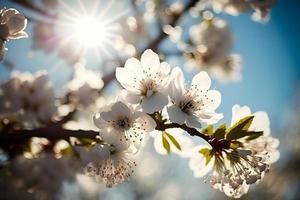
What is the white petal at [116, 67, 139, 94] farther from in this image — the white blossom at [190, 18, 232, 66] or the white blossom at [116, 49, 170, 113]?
the white blossom at [190, 18, 232, 66]

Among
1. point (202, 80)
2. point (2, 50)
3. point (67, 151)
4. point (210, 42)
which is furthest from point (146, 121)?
point (210, 42)

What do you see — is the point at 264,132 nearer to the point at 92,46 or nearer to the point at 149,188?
the point at 92,46

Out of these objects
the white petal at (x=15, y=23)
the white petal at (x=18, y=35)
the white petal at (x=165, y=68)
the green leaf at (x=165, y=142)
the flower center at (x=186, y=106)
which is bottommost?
the green leaf at (x=165, y=142)

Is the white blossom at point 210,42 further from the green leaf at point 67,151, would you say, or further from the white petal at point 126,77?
the white petal at point 126,77

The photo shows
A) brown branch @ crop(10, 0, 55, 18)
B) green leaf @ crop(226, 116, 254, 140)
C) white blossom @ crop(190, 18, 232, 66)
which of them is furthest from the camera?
white blossom @ crop(190, 18, 232, 66)

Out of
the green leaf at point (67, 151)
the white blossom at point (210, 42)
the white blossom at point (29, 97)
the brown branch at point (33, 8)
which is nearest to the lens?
the green leaf at point (67, 151)

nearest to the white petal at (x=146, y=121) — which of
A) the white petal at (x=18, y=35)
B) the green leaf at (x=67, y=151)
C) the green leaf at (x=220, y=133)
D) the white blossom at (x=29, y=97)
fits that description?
the green leaf at (x=220, y=133)

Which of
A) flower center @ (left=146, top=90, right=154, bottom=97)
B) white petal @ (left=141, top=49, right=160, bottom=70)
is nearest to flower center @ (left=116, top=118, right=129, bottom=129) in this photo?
flower center @ (left=146, top=90, right=154, bottom=97)
